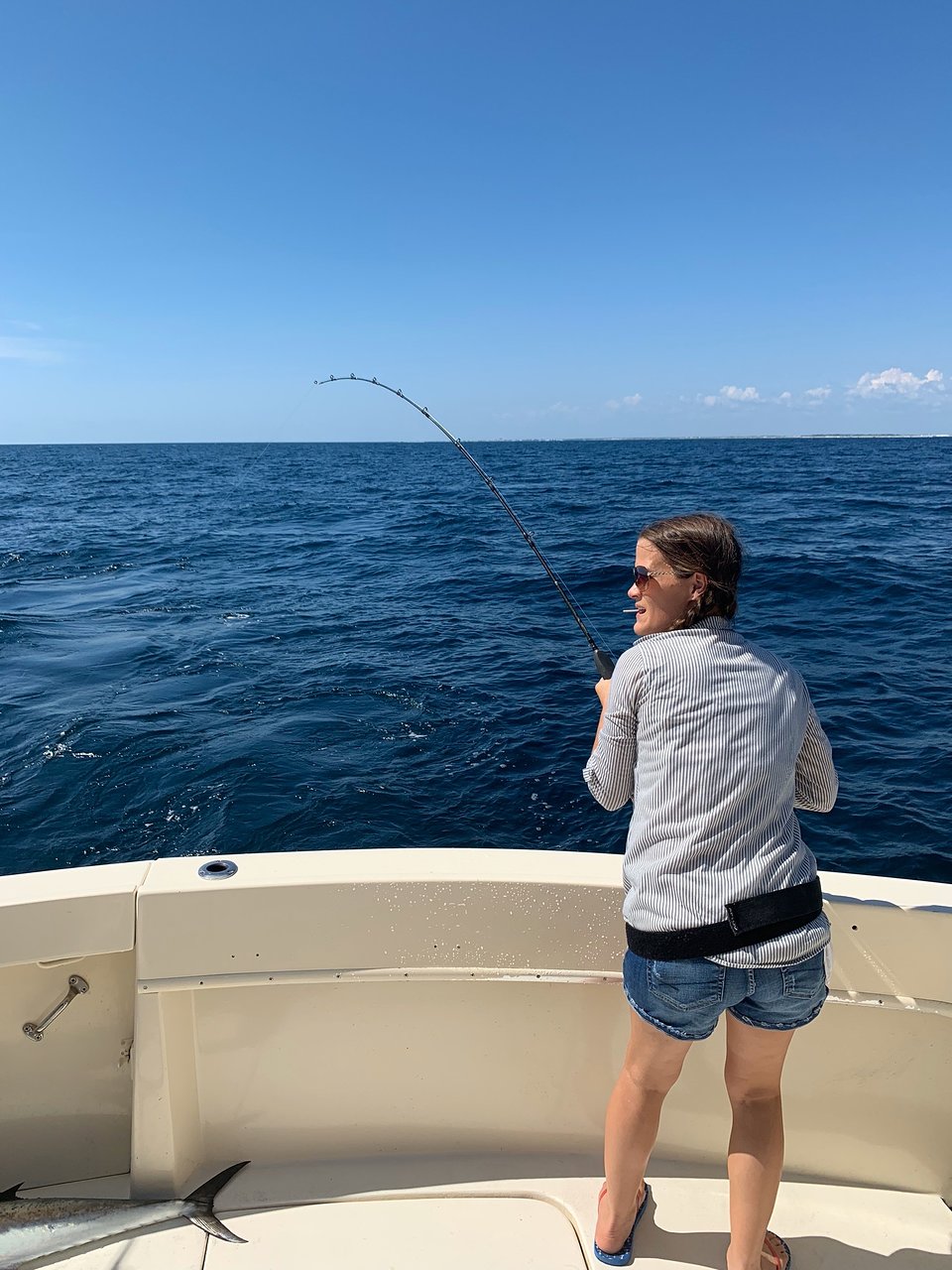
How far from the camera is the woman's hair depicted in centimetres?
152

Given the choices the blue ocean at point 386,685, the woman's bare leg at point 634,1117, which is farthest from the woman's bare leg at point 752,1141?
the blue ocean at point 386,685

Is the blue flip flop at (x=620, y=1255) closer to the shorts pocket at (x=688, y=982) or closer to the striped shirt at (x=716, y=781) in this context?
the shorts pocket at (x=688, y=982)

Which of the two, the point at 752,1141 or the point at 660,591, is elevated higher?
the point at 660,591

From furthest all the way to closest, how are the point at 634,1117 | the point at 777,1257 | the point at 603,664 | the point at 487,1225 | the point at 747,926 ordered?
the point at 603,664 → the point at 487,1225 → the point at 777,1257 → the point at 634,1117 → the point at 747,926

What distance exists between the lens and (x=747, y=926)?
1.42 m

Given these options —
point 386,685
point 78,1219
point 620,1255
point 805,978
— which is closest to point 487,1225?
point 620,1255

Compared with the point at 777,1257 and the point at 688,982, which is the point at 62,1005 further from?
the point at 777,1257

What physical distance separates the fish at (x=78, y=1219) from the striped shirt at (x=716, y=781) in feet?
4.32

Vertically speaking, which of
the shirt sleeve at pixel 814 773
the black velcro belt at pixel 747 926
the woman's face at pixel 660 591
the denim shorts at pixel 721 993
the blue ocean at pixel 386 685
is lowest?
the blue ocean at pixel 386 685

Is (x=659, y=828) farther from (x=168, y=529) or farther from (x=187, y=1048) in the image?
(x=168, y=529)

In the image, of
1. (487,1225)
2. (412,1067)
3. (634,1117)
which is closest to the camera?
(634,1117)

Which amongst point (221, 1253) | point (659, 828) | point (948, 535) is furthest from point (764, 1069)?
point (948, 535)

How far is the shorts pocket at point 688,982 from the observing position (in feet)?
4.77

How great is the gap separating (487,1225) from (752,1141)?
719 mm
